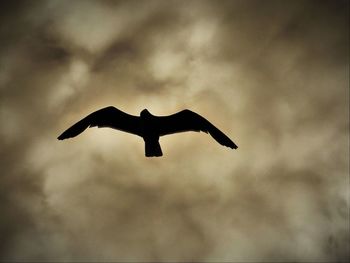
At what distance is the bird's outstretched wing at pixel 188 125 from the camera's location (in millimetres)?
11828

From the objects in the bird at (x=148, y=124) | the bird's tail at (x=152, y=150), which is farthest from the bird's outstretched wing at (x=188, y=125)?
the bird's tail at (x=152, y=150)

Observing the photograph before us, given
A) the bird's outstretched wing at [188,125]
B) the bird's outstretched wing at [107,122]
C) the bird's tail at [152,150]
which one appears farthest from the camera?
the bird's outstretched wing at [188,125]

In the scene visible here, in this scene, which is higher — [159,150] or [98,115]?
[98,115]

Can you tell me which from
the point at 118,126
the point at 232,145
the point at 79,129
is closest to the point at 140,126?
the point at 118,126

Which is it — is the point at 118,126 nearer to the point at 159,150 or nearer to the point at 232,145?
the point at 159,150

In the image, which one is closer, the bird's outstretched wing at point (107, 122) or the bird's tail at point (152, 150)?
the bird's tail at point (152, 150)

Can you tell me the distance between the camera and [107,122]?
1184 centimetres

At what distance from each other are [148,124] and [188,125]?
4.43 ft

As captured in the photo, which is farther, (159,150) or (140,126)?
(140,126)

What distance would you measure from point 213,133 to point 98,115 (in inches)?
152

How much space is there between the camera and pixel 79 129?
1155cm

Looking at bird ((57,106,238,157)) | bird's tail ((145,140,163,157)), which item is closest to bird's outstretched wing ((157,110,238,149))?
bird ((57,106,238,157))

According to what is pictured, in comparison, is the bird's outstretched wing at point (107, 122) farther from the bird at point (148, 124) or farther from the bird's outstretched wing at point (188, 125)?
the bird's outstretched wing at point (188, 125)

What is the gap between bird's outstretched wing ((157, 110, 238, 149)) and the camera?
11.8m
